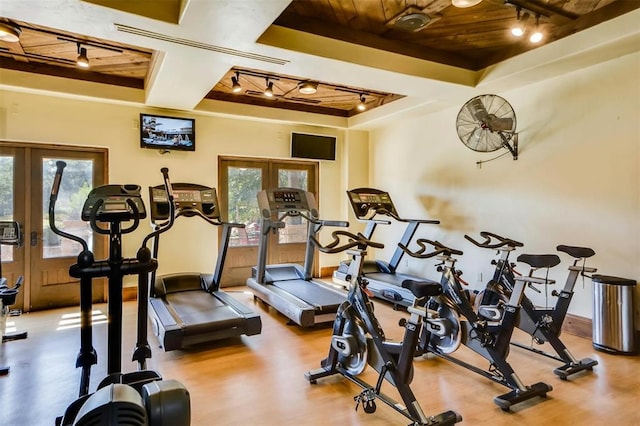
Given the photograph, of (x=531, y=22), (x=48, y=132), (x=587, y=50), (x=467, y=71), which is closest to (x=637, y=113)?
(x=587, y=50)

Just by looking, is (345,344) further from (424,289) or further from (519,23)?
(519,23)

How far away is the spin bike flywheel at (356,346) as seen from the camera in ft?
8.98

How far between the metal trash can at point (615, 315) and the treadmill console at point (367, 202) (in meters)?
2.73

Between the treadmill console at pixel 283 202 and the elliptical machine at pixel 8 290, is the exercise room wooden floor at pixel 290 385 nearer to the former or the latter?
the elliptical machine at pixel 8 290

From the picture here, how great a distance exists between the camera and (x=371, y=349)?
106 inches

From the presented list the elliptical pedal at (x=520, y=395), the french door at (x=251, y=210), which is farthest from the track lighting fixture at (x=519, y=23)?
the french door at (x=251, y=210)

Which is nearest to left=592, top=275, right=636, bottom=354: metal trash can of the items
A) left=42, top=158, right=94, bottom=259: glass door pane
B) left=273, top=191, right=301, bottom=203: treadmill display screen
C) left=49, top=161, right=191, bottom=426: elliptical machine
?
left=273, top=191, right=301, bottom=203: treadmill display screen

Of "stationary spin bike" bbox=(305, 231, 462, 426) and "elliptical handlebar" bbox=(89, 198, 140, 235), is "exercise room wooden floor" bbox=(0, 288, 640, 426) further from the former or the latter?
"elliptical handlebar" bbox=(89, 198, 140, 235)

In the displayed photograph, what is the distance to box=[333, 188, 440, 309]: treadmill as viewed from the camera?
5203 mm

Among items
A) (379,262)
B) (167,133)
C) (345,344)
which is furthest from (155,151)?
(345,344)

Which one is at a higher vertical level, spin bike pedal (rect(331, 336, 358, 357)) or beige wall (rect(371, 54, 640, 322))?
beige wall (rect(371, 54, 640, 322))

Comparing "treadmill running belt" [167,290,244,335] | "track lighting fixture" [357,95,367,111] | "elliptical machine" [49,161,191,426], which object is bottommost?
"treadmill running belt" [167,290,244,335]

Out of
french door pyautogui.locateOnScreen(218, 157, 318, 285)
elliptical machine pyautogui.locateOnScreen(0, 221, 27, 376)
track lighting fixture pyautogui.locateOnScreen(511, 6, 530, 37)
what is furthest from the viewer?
french door pyautogui.locateOnScreen(218, 157, 318, 285)

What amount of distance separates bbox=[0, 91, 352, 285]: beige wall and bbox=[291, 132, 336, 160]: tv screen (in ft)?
0.51
